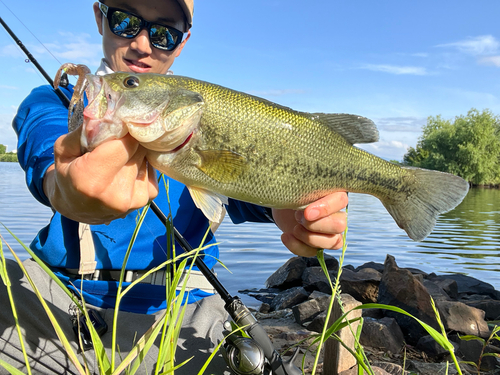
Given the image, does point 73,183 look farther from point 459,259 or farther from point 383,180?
point 459,259

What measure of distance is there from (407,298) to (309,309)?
147 centimetres

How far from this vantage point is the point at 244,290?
9.07 meters

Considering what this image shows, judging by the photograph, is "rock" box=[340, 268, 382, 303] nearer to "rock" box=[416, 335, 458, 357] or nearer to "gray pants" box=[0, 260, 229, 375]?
"rock" box=[416, 335, 458, 357]

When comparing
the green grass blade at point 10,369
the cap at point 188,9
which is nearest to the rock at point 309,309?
the cap at point 188,9

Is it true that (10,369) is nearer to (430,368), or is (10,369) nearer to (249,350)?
(249,350)

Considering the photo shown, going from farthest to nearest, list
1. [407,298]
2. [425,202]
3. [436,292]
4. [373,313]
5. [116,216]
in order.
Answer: [436,292], [373,313], [407,298], [425,202], [116,216]

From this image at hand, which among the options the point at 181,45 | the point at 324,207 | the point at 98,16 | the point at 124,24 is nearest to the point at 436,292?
the point at 324,207

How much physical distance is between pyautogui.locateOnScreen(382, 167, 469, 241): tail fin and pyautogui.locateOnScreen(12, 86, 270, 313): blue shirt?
4.34 feet

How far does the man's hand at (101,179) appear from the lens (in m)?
1.91

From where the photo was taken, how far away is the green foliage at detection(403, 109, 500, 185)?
68.2 m

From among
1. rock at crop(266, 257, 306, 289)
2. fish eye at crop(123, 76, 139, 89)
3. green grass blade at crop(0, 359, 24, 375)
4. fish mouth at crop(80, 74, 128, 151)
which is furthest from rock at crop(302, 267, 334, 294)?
green grass blade at crop(0, 359, 24, 375)

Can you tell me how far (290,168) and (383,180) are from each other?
2.65ft

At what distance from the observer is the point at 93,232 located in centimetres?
337

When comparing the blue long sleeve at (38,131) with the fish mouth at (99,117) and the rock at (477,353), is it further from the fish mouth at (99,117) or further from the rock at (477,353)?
the rock at (477,353)
